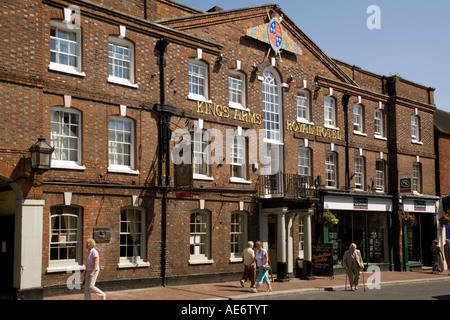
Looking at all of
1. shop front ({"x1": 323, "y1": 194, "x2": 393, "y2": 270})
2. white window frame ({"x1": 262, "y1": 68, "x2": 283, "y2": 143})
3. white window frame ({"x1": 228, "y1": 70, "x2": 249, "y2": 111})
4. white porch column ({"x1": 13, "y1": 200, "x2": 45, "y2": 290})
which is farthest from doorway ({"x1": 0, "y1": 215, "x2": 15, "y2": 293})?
shop front ({"x1": 323, "y1": 194, "x2": 393, "y2": 270})

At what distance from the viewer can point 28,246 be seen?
15.5 metres

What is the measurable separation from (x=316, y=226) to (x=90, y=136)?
12.2 m

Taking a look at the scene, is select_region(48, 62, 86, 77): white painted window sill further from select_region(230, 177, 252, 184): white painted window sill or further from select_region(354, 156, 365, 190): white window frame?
select_region(354, 156, 365, 190): white window frame

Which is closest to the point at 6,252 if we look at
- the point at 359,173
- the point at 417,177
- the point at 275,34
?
the point at 275,34

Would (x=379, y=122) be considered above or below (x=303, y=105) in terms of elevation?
below

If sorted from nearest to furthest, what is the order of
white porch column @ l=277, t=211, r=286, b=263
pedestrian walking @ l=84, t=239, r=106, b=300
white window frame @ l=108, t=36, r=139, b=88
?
pedestrian walking @ l=84, t=239, r=106, b=300
white window frame @ l=108, t=36, r=139, b=88
white porch column @ l=277, t=211, r=286, b=263

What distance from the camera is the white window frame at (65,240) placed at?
55.5 feet

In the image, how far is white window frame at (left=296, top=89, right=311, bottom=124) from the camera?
1039 inches

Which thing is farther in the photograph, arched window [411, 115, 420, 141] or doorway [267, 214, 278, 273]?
arched window [411, 115, 420, 141]

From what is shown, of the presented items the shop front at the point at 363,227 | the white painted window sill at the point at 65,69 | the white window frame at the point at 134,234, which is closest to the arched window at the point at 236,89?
the shop front at the point at 363,227

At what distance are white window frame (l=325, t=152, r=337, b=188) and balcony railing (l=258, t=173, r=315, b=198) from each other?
3208 mm

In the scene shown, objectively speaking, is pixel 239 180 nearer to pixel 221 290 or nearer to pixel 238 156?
pixel 238 156

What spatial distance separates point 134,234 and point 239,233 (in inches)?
208

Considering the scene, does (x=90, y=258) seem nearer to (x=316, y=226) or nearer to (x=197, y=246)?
(x=197, y=246)
